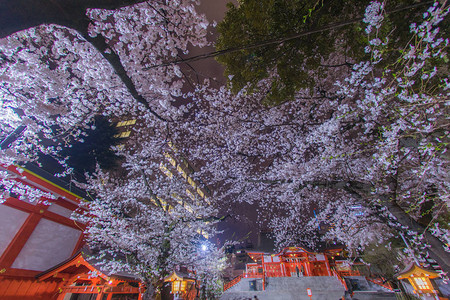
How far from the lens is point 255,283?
56.3ft

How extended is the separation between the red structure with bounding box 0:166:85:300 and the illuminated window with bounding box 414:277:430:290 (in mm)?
18405

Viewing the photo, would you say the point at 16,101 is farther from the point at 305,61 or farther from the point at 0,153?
the point at 305,61

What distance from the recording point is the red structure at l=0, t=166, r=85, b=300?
734 centimetres

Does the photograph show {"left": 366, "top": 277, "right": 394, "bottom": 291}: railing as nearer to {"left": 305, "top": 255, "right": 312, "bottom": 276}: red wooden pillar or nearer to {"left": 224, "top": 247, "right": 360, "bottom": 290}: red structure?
{"left": 224, "top": 247, "right": 360, "bottom": 290}: red structure

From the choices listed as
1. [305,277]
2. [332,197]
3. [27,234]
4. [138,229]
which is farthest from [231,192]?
[305,277]

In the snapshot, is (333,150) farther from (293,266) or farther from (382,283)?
(293,266)

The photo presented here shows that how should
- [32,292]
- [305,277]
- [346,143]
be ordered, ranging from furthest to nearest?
[305,277]
[346,143]
[32,292]

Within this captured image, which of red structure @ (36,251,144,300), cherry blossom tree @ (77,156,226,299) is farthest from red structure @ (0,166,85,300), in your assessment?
cherry blossom tree @ (77,156,226,299)

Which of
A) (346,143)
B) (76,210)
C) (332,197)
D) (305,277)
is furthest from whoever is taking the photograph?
(305,277)

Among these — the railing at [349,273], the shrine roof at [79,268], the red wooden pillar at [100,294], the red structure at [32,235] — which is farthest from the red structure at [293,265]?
the red structure at [32,235]

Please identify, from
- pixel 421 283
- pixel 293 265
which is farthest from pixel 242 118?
→ pixel 293 265

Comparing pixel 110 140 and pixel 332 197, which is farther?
pixel 332 197

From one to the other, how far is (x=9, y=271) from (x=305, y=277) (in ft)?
66.7

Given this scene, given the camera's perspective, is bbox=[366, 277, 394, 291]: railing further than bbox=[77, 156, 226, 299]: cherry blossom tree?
Yes
